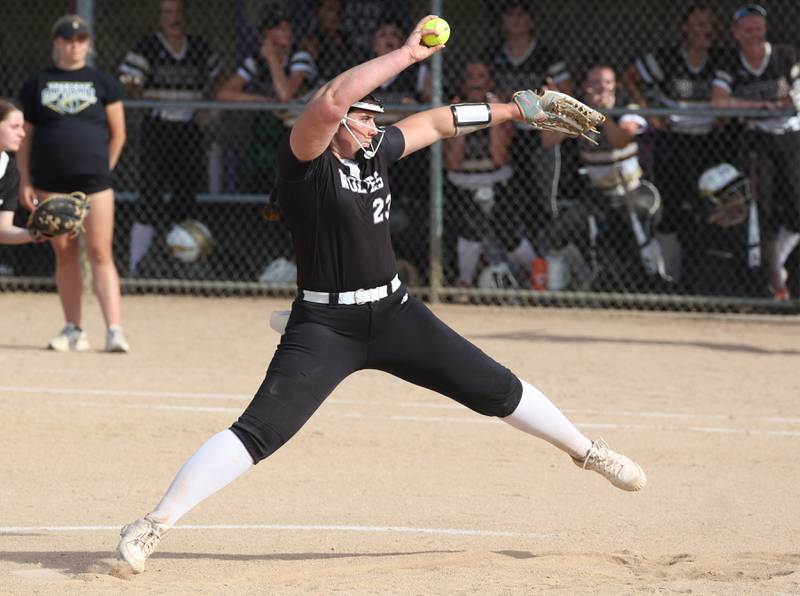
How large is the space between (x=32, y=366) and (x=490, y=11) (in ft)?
21.4

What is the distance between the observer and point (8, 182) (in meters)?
7.47

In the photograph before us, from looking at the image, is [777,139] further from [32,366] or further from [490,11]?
[32,366]

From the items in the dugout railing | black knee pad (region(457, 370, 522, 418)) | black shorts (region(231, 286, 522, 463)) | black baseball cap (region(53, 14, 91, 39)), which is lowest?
the dugout railing

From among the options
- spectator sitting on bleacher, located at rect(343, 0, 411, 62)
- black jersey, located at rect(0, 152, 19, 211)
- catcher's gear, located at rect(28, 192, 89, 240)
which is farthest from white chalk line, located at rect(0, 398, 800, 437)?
spectator sitting on bleacher, located at rect(343, 0, 411, 62)

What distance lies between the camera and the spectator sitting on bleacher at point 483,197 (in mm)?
11664

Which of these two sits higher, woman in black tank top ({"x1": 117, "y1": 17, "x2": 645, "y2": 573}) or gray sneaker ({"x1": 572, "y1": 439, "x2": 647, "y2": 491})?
woman in black tank top ({"x1": 117, "y1": 17, "x2": 645, "y2": 573})

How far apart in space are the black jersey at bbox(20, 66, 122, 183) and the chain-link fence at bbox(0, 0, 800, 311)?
2.37 metres

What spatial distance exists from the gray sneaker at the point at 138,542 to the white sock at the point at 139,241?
7.78 m

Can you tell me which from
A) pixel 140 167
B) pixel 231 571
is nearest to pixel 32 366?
pixel 140 167

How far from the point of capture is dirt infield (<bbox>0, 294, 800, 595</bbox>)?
493cm

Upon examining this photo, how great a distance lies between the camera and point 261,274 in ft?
41.8

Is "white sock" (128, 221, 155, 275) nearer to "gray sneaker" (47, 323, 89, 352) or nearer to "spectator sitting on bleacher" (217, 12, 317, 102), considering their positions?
"spectator sitting on bleacher" (217, 12, 317, 102)

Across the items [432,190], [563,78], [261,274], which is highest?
[563,78]

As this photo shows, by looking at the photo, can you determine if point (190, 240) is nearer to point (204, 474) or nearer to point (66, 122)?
point (66, 122)
